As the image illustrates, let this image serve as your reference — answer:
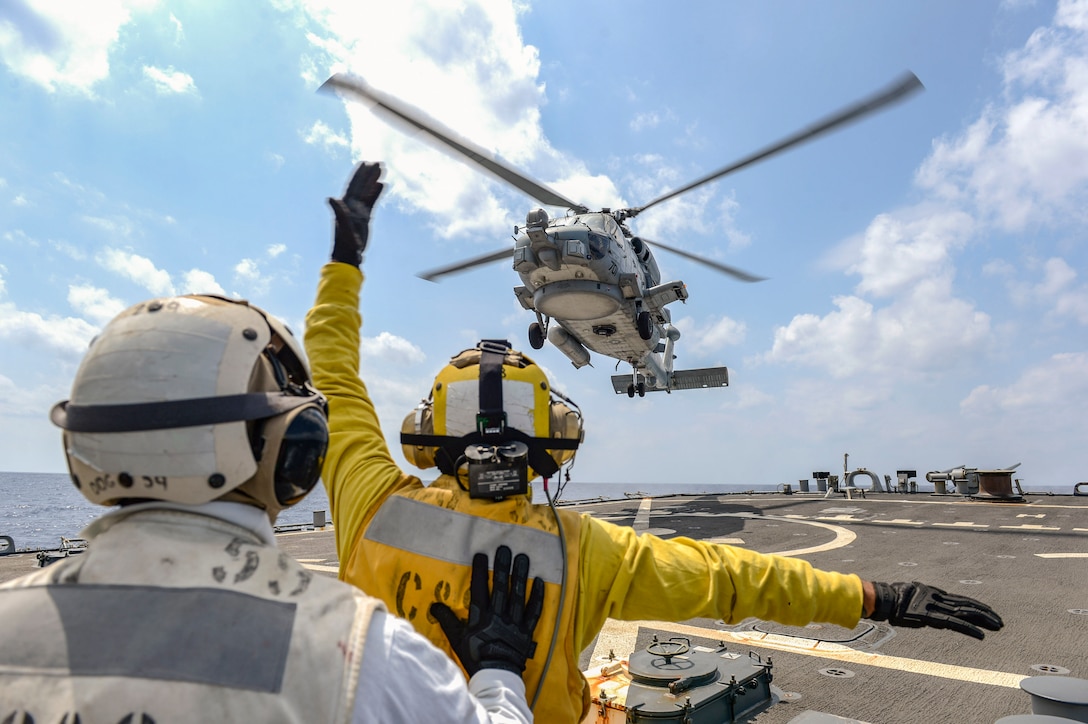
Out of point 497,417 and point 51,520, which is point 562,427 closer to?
point 497,417

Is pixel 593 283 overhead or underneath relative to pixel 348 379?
overhead

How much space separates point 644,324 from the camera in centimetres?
1923

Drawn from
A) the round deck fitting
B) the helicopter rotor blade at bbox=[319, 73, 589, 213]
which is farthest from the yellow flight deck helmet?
the helicopter rotor blade at bbox=[319, 73, 589, 213]

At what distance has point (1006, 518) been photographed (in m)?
16.9

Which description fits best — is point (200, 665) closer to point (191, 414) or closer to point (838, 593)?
point (191, 414)

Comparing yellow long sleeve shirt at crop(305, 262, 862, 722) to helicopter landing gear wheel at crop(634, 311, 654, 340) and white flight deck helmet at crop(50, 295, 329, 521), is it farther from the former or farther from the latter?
helicopter landing gear wheel at crop(634, 311, 654, 340)

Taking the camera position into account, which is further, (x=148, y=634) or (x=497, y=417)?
(x=497, y=417)

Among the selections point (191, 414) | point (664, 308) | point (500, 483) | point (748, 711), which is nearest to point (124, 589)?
point (191, 414)

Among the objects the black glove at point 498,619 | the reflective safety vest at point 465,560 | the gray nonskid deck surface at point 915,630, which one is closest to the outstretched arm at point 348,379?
the reflective safety vest at point 465,560

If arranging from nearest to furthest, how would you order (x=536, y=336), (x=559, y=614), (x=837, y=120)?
(x=559, y=614)
(x=837, y=120)
(x=536, y=336)

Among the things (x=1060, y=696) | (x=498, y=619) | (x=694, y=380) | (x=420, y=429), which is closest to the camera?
(x=498, y=619)

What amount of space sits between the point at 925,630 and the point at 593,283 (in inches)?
477

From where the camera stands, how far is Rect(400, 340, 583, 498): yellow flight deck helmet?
230 centimetres

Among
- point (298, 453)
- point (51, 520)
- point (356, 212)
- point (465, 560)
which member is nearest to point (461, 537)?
point (465, 560)
